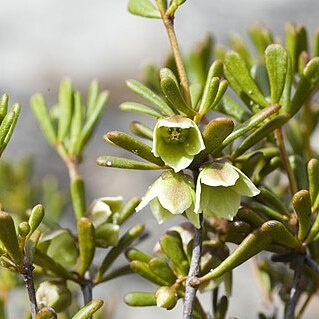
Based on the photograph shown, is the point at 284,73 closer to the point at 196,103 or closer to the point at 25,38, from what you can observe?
the point at 196,103

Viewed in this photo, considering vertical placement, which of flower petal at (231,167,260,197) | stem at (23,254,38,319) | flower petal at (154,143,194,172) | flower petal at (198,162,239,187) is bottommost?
stem at (23,254,38,319)

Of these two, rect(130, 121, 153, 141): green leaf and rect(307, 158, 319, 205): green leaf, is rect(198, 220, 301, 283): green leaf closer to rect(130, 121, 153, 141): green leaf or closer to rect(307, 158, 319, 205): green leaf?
Result: rect(307, 158, 319, 205): green leaf

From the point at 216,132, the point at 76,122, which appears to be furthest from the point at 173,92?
the point at 76,122

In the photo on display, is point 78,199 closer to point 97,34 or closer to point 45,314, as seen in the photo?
point 45,314

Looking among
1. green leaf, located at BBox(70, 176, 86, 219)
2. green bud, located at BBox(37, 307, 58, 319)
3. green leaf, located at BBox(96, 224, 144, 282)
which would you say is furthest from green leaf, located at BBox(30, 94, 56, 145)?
green bud, located at BBox(37, 307, 58, 319)

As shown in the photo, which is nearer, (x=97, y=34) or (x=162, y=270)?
(x=162, y=270)

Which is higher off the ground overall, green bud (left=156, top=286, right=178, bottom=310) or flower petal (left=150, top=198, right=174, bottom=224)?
flower petal (left=150, top=198, right=174, bottom=224)

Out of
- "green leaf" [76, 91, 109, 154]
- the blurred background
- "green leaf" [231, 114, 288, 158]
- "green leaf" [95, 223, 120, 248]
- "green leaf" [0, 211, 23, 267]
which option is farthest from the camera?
the blurred background
